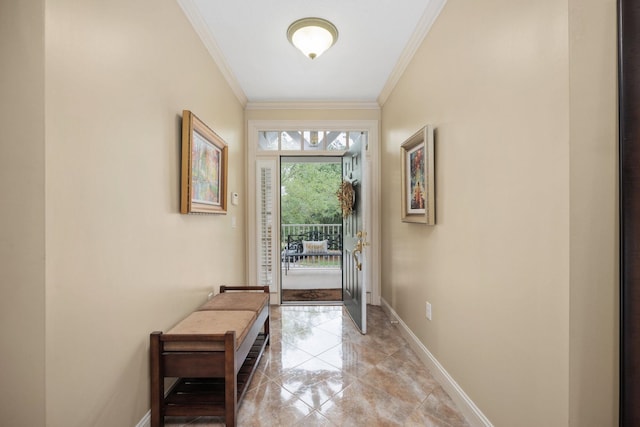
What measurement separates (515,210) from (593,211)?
28 centimetres

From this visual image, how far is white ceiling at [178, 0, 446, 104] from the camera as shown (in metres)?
2.20

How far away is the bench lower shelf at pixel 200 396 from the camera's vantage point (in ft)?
5.51

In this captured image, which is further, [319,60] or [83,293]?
[319,60]

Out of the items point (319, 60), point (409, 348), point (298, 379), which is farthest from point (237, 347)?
point (319, 60)

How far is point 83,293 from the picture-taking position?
3.90ft

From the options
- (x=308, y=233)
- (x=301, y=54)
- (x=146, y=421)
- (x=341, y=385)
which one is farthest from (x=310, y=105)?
(x=308, y=233)

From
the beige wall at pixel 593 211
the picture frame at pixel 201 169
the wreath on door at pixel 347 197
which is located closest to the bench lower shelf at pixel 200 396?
the picture frame at pixel 201 169

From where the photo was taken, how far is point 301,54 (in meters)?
2.85

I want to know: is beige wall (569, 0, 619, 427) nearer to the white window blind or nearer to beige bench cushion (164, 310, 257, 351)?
beige bench cushion (164, 310, 257, 351)

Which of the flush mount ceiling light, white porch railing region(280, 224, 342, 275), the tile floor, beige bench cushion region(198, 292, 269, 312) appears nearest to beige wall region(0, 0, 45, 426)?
the tile floor

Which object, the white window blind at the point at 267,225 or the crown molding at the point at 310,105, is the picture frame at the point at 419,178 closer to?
the crown molding at the point at 310,105

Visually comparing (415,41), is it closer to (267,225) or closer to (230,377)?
(267,225)

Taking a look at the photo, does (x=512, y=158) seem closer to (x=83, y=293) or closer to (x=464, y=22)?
(x=464, y=22)

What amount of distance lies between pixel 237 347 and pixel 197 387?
1.72 feet
